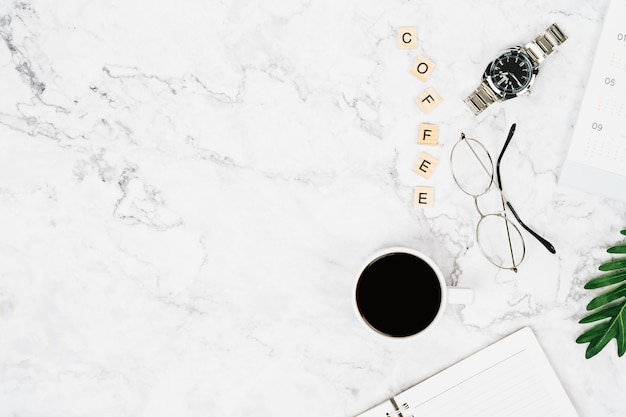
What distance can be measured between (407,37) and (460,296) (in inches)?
15.7

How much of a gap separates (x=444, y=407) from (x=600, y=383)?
0.26 m

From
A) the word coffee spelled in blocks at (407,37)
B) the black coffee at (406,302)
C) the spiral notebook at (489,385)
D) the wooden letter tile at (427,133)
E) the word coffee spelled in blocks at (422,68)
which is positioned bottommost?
the spiral notebook at (489,385)

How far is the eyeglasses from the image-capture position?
0.83m

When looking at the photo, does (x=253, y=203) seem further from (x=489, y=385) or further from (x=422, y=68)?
(x=489, y=385)

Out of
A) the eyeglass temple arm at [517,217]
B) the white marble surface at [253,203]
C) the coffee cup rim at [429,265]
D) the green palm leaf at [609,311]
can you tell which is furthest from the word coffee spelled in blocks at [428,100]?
the green palm leaf at [609,311]

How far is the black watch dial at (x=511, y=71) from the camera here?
80 cm

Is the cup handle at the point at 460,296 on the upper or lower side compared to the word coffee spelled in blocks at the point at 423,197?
lower

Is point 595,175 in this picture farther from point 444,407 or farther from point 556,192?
point 444,407

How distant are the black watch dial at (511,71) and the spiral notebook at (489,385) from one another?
40cm

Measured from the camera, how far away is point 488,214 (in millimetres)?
835

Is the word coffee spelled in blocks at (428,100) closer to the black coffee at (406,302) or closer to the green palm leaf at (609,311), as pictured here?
the black coffee at (406,302)

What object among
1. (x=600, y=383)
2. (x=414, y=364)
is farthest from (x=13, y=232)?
(x=600, y=383)

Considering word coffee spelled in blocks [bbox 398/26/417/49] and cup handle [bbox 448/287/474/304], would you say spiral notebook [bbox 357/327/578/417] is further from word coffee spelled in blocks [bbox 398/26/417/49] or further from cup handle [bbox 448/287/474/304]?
word coffee spelled in blocks [bbox 398/26/417/49]

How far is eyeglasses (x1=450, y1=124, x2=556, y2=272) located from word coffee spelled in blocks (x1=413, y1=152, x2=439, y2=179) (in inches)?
1.2
